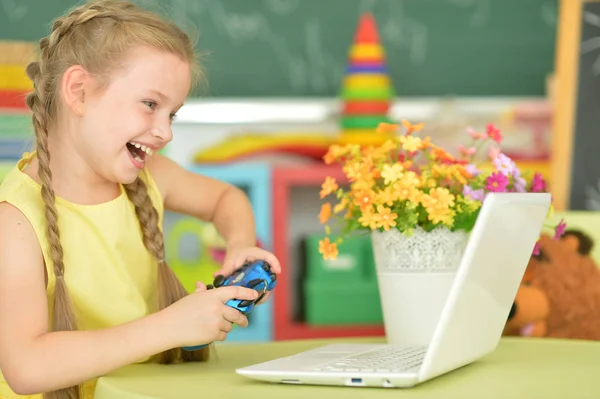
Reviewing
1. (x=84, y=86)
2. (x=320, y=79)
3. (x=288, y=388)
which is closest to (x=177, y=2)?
(x=320, y=79)

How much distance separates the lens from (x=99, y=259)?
4.42 feet

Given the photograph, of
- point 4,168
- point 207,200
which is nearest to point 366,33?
point 4,168

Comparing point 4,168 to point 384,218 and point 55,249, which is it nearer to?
point 55,249

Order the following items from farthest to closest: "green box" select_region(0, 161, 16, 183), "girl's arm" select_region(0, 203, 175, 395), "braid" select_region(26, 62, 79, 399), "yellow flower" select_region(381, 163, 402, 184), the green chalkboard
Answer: the green chalkboard < "green box" select_region(0, 161, 16, 183) < "yellow flower" select_region(381, 163, 402, 184) < "braid" select_region(26, 62, 79, 399) < "girl's arm" select_region(0, 203, 175, 395)

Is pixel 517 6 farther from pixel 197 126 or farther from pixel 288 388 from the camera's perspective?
pixel 288 388

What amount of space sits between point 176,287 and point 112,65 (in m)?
0.33

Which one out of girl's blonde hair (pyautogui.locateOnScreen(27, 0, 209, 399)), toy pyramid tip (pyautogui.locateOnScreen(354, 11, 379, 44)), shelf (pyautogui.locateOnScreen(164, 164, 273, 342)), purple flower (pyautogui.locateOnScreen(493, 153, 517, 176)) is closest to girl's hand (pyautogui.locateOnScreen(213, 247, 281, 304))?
girl's blonde hair (pyautogui.locateOnScreen(27, 0, 209, 399))

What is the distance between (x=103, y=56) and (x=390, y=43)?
2.24m

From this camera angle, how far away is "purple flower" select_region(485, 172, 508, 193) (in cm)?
134

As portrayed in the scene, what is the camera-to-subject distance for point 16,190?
4.13 feet

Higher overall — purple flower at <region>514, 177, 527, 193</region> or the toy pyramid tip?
the toy pyramid tip

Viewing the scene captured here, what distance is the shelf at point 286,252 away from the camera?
10.1 ft

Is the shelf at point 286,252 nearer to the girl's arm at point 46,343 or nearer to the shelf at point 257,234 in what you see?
the shelf at point 257,234

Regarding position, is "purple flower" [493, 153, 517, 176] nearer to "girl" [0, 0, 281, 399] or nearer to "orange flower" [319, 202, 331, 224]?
"orange flower" [319, 202, 331, 224]
